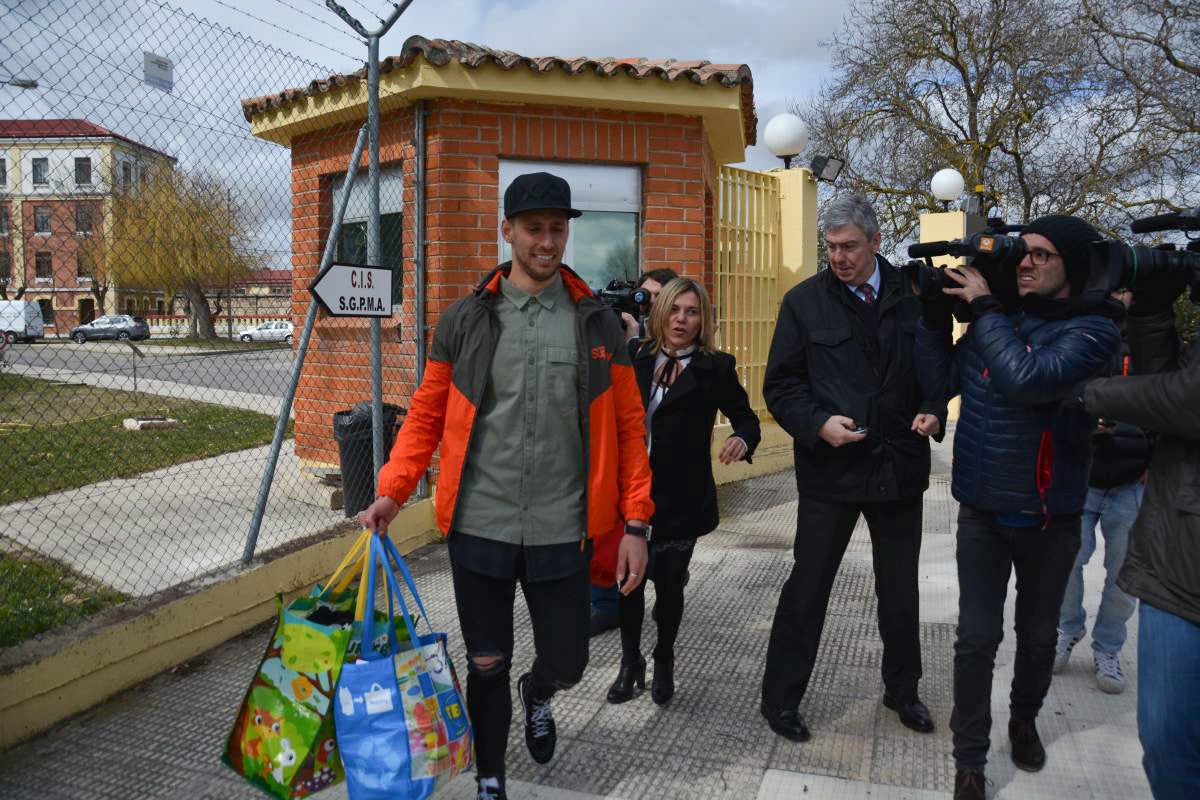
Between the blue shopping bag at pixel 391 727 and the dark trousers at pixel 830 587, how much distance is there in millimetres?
1440

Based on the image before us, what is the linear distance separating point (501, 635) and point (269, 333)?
6.06 metres

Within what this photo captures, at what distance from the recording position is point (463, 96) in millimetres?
5797

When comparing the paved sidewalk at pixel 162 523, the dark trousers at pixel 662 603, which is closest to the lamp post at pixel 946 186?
the paved sidewalk at pixel 162 523

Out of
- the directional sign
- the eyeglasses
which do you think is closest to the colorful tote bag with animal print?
the eyeglasses

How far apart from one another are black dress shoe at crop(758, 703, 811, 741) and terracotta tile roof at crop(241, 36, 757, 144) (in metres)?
4.24

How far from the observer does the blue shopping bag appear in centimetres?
223

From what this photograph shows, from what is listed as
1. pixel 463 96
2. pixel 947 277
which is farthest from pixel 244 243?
pixel 947 277

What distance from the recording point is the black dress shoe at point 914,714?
3.31 meters

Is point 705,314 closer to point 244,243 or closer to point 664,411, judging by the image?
point 664,411

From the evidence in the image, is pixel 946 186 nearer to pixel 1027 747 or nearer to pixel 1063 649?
pixel 1063 649

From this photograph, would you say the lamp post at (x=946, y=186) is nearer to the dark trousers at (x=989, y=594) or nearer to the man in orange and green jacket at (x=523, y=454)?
the dark trousers at (x=989, y=594)

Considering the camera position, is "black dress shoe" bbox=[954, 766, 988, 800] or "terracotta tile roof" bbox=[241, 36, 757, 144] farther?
"terracotta tile roof" bbox=[241, 36, 757, 144]

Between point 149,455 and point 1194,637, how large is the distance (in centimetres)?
903

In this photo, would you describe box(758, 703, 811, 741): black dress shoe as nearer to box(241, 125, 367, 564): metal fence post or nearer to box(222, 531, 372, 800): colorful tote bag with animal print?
box(222, 531, 372, 800): colorful tote bag with animal print
